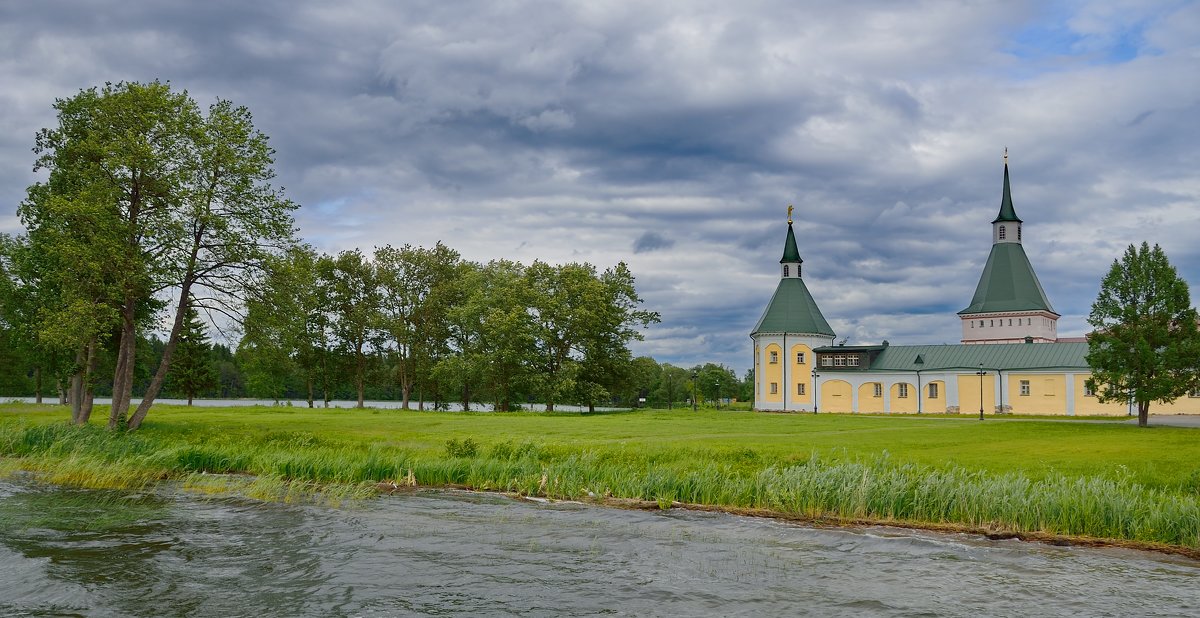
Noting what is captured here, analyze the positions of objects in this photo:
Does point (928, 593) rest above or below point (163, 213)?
below

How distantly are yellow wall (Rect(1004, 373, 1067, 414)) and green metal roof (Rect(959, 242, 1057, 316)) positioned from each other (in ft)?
59.9

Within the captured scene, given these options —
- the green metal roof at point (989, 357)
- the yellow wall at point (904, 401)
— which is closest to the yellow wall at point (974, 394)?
the green metal roof at point (989, 357)

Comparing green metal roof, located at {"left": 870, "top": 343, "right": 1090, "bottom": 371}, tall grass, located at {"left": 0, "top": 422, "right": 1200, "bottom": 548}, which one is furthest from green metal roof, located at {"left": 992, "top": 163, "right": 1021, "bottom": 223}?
tall grass, located at {"left": 0, "top": 422, "right": 1200, "bottom": 548}

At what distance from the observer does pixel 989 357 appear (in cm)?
7888

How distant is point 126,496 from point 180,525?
5.35 meters

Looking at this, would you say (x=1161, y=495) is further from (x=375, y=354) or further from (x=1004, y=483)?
(x=375, y=354)

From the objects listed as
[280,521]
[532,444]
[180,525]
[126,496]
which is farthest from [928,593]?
[126,496]

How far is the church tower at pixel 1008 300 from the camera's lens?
91062 millimetres

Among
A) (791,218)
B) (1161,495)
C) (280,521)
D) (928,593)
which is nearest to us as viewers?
(928,593)

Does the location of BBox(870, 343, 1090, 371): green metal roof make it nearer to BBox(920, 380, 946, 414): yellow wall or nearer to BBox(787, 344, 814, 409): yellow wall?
BBox(920, 380, 946, 414): yellow wall

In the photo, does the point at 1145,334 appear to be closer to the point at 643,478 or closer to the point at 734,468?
the point at 734,468

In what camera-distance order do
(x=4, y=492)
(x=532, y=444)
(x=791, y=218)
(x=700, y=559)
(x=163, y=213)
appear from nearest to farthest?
(x=700, y=559) → (x=4, y=492) → (x=532, y=444) → (x=163, y=213) → (x=791, y=218)

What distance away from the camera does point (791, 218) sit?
319 ft

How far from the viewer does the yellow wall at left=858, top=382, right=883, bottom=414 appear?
83.0 m
